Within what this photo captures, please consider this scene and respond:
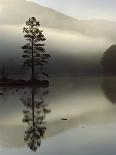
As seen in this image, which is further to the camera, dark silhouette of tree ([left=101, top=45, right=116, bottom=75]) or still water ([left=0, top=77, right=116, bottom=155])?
dark silhouette of tree ([left=101, top=45, right=116, bottom=75])

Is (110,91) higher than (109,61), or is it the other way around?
(110,91)

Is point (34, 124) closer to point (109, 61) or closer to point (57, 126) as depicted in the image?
point (57, 126)

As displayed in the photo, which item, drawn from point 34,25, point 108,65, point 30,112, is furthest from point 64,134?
point 108,65

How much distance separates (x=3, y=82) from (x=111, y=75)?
51.5 m

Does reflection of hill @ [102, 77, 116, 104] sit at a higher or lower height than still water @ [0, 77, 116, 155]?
lower

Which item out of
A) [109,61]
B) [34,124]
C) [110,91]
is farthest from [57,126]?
[109,61]

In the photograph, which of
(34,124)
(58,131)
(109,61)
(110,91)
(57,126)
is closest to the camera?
(58,131)

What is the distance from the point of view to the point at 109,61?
303 feet

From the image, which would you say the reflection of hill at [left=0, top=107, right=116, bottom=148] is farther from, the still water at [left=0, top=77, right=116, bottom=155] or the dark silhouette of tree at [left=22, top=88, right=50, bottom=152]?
the dark silhouette of tree at [left=22, top=88, right=50, bottom=152]

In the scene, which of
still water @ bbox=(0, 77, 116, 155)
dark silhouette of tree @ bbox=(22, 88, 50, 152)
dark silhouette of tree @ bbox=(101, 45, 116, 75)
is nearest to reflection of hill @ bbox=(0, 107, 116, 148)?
still water @ bbox=(0, 77, 116, 155)

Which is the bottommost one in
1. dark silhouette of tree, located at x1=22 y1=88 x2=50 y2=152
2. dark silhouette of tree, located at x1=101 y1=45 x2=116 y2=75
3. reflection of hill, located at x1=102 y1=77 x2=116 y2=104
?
dark silhouette of tree, located at x1=101 y1=45 x2=116 y2=75

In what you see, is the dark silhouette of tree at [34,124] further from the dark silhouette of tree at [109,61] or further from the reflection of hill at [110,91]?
the dark silhouette of tree at [109,61]

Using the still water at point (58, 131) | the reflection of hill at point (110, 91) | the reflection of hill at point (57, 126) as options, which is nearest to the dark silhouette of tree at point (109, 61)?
the reflection of hill at point (110, 91)

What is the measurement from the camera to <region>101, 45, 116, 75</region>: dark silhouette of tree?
9204cm
